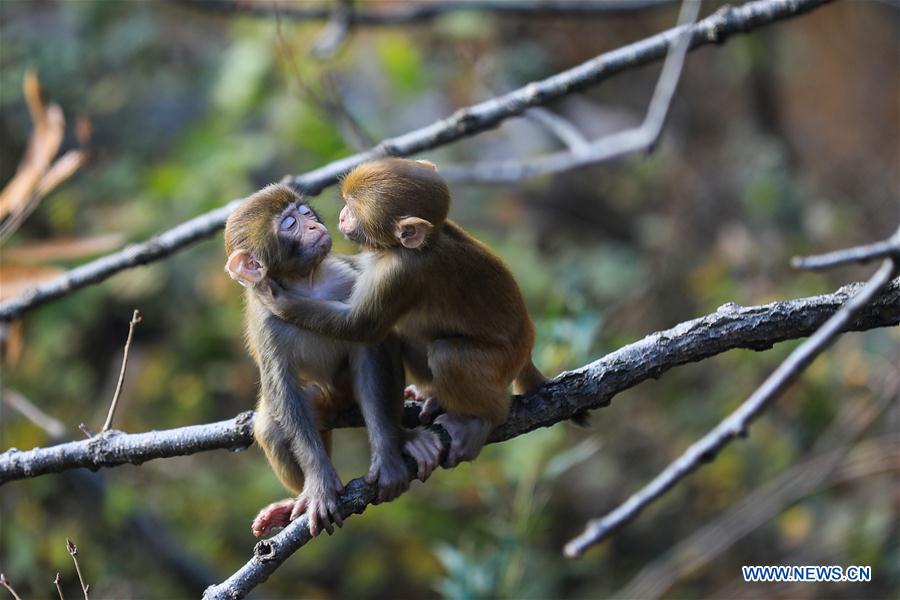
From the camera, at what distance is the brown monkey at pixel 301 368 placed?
3814 mm

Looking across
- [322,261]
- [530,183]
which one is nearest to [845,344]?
[530,183]

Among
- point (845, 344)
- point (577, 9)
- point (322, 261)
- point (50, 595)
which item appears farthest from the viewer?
point (845, 344)

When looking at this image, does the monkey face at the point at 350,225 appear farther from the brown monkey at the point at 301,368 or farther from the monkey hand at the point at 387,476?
the monkey hand at the point at 387,476

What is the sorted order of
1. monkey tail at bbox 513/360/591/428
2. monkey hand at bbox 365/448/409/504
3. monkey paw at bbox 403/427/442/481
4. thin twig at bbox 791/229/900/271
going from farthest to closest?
monkey tail at bbox 513/360/591/428
monkey paw at bbox 403/427/442/481
monkey hand at bbox 365/448/409/504
thin twig at bbox 791/229/900/271

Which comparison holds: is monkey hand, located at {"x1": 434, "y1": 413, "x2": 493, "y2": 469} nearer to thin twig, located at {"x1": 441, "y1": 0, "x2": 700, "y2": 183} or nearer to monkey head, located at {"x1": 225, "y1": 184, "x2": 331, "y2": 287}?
monkey head, located at {"x1": 225, "y1": 184, "x2": 331, "y2": 287}

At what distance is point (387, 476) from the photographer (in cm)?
366

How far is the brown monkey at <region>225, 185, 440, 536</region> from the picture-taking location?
3.81 m

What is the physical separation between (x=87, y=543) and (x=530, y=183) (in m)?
7.44

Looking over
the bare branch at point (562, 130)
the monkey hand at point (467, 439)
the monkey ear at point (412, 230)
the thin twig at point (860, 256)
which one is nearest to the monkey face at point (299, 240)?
the monkey ear at point (412, 230)

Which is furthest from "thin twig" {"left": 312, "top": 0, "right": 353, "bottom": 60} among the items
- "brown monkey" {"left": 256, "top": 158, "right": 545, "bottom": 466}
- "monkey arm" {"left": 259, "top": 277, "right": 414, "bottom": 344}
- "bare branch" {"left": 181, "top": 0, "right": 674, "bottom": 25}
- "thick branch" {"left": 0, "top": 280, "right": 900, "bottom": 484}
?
"thick branch" {"left": 0, "top": 280, "right": 900, "bottom": 484}

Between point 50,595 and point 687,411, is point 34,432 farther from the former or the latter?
point 687,411

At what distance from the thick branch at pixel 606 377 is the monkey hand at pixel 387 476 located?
43 cm

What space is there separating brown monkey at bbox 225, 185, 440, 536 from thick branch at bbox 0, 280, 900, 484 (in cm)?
19

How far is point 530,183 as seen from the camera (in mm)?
13328
